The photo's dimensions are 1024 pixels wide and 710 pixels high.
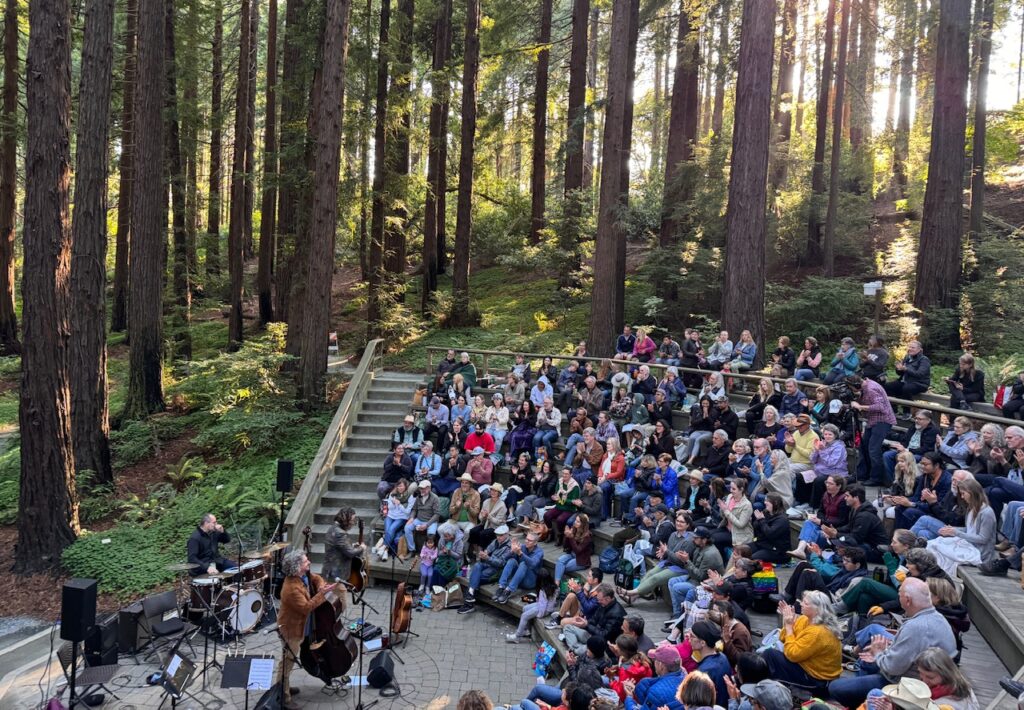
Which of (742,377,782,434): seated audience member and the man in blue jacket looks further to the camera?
(742,377,782,434): seated audience member

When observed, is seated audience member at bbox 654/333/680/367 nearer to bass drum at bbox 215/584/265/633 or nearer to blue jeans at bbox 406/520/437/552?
blue jeans at bbox 406/520/437/552

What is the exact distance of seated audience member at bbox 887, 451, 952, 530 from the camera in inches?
317

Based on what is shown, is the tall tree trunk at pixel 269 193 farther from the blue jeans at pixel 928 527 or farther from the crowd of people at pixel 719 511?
the blue jeans at pixel 928 527

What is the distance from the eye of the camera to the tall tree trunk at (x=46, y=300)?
1052cm

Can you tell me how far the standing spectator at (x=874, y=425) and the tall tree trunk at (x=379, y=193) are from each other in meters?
13.2

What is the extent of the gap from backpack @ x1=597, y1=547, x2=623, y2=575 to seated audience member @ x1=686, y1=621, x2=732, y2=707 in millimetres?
3326

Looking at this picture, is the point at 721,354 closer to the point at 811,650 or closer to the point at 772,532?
the point at 772,532

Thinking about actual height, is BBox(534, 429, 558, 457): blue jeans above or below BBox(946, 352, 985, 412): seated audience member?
below

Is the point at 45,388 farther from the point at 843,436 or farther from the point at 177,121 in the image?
the point at 177,121

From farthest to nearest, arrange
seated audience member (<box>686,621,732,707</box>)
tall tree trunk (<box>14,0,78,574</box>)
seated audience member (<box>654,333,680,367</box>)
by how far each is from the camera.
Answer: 1. seated audience member (<box>654,333,680,367</box>)
2. tall tree trunk (<box>14,0,78,574</box>)
3. seated audience member (<box>686,621,732,707</box>)

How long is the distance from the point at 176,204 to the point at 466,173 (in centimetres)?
1057

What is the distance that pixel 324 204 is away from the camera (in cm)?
1566

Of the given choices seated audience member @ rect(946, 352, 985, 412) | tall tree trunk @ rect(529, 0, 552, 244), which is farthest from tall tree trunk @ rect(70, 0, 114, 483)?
tall tree trunk @ rect(529, 0, 552, 244)

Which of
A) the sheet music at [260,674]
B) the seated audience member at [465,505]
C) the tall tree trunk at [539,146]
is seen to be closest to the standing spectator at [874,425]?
the seated audience member at [465,505]
